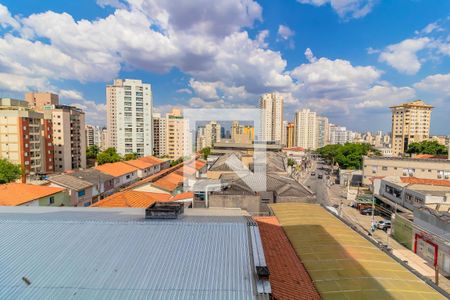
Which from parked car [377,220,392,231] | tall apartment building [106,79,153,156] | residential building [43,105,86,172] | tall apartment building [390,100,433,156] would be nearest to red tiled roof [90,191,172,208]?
parked car [377,220,392,231]

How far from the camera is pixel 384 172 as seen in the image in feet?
124

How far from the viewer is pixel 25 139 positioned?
126 feet

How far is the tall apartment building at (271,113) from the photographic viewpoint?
98000mm

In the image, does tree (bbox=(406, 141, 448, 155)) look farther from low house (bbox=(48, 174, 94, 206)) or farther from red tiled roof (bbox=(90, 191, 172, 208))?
low house (bbox=(48, 174, 94, 206))

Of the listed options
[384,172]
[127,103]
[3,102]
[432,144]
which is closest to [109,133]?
[127,103]

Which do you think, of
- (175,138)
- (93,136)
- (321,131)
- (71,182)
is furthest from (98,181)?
(321,131)

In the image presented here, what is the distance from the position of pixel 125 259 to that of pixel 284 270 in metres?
4.52

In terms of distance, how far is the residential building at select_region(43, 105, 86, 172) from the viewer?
46062mm

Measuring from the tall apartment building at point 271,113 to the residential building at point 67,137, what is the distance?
64308 millimetres

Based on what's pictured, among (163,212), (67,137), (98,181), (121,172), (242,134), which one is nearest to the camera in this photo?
(163,212)

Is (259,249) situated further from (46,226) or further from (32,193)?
(32,193)

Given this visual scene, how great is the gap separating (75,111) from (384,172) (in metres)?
56.6

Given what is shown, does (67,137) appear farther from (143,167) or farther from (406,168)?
(406,168)

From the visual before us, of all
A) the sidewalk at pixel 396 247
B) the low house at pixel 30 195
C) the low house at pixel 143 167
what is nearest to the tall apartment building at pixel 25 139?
the low house at pixel 143 167
